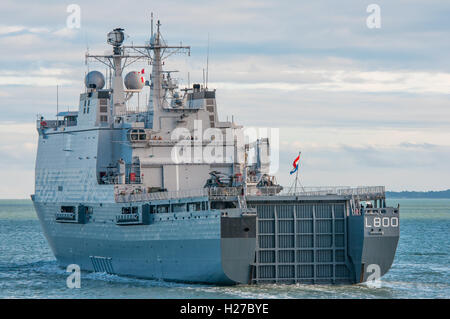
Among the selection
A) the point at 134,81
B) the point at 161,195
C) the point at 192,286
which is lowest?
the point at 192,286

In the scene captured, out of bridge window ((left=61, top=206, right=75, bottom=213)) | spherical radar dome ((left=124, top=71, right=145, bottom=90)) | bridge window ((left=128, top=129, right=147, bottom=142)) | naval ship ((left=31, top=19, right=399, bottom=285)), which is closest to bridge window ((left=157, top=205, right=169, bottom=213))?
naval ship ((left=31, top=19, right=399, bottom=285))

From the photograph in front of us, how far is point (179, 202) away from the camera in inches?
1944

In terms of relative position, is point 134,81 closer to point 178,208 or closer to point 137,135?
point 137,135

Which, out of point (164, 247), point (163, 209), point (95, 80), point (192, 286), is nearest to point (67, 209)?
point (95, 80)

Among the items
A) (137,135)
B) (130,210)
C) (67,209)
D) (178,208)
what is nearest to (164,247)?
(178,208)

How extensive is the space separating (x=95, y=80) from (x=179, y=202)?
600 inches

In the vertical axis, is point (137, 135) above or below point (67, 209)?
above

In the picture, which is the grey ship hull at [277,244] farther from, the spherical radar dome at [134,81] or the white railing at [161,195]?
the spherical radar dome at [134,81]

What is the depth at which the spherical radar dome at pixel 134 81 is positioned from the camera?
60.0m

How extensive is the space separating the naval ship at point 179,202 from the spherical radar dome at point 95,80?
67 millimetres

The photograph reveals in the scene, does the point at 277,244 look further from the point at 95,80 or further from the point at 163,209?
the point at 95,80

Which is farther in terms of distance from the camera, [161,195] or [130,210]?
[130,210]
